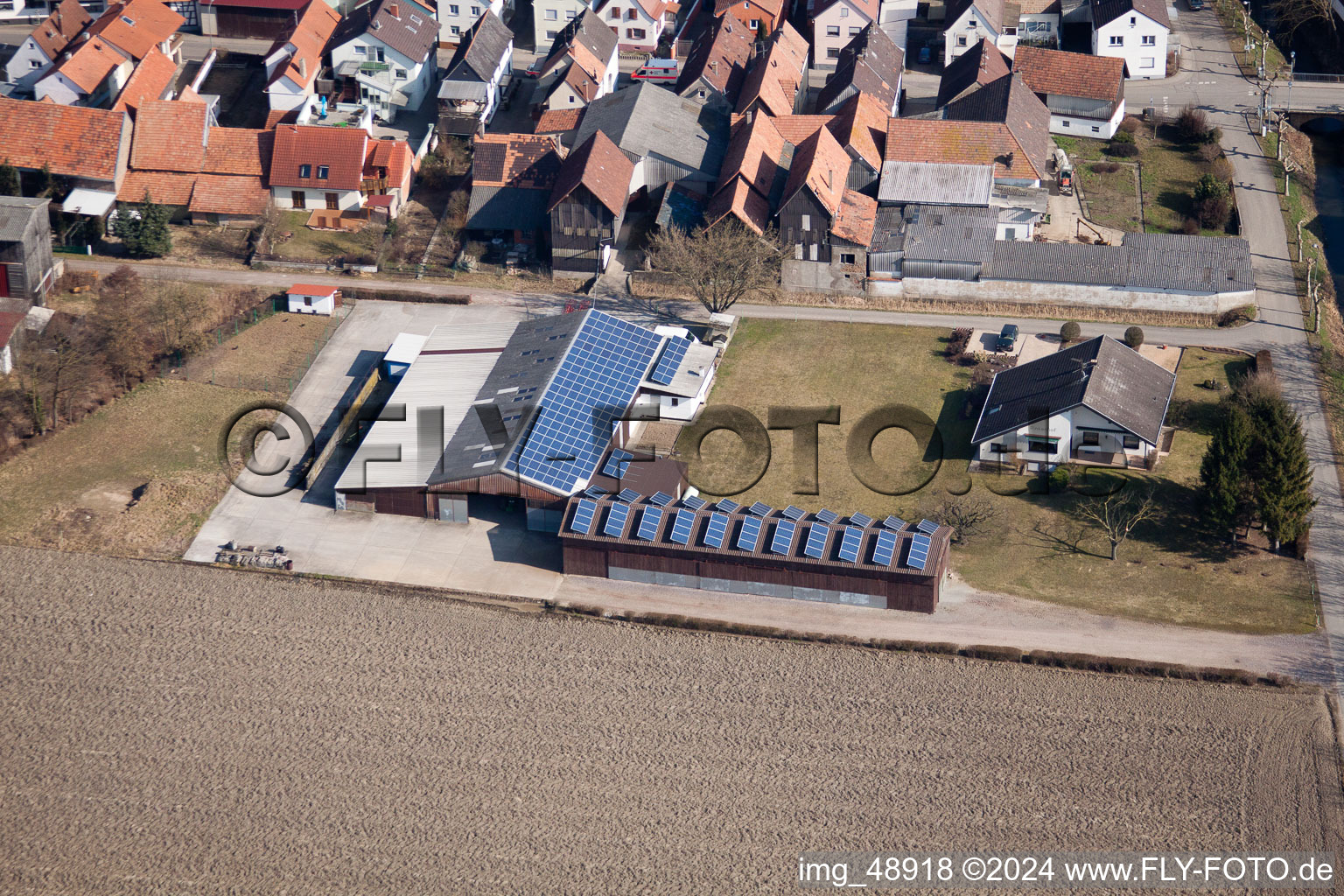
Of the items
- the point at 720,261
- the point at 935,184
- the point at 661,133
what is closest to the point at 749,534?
the point at 720,261

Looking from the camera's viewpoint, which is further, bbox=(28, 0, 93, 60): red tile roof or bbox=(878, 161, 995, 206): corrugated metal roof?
bbox=(28, 0, 93, 60): red tile roof

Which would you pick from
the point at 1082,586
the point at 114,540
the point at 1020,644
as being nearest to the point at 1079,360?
the point at 1082,586

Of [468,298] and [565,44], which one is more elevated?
[565,44]

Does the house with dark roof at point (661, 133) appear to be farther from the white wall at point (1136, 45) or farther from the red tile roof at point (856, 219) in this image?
the white wall at point (1136, 45)

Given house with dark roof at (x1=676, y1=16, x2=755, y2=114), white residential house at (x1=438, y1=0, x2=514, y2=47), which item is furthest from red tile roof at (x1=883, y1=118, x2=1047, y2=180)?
white residential house at (x1=438, y1=0, x2=514, y2=47)

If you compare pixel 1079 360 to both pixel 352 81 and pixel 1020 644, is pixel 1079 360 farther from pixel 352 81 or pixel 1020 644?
pixel 352 81

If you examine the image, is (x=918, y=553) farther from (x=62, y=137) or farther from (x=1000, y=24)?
(x=1000, y=24)

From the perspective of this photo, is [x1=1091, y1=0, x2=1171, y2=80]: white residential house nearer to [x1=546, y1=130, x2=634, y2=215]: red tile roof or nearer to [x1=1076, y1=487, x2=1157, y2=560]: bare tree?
[x1=546, y1=130, x2=634, y2=215]: red tile roof
